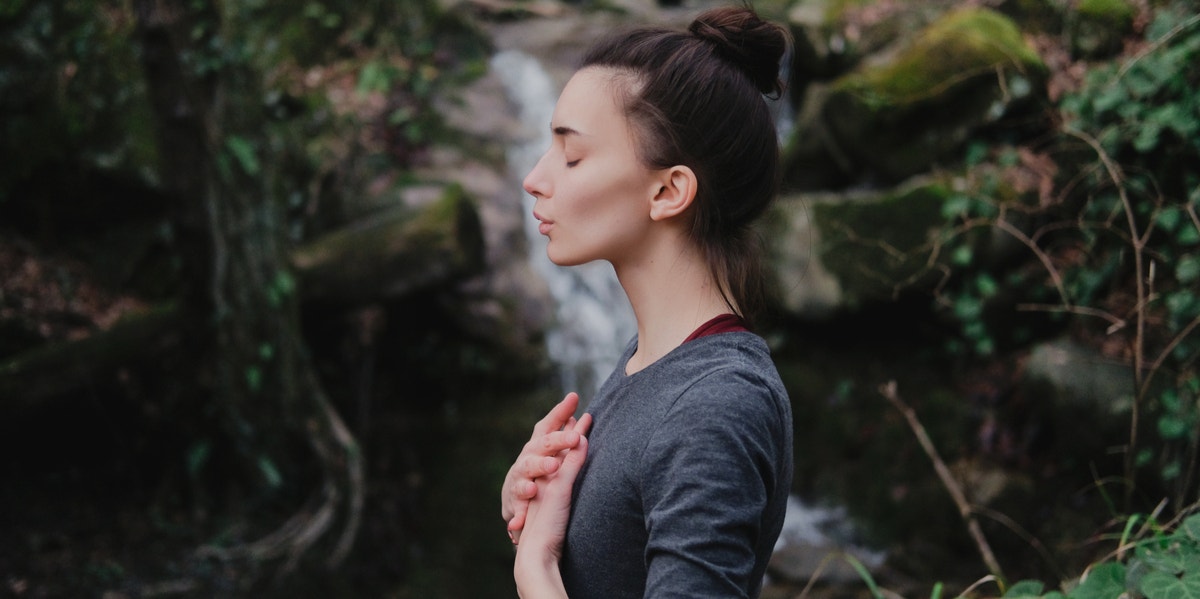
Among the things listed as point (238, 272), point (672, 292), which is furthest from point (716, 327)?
point (238, 272)

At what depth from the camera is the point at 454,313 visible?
19.8ft

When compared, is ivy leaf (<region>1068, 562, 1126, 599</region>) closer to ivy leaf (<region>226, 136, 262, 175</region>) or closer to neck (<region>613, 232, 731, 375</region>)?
neck (<region>613, 232, 731, 375</region>)

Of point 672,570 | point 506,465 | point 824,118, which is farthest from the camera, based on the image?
point 824,118

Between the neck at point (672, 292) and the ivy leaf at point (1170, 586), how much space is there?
100 centimetres

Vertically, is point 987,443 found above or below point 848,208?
below

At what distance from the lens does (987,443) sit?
495cm

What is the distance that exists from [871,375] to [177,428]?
4.11 meters

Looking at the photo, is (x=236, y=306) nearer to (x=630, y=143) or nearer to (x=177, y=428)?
(x=177, y=428)

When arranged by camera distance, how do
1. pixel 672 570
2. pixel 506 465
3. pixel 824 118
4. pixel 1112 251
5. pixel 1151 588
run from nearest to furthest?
pixel 672 570 → pixel 1151 588 → pixel 1112 251 → pixel 506 465 → pixel 824 118

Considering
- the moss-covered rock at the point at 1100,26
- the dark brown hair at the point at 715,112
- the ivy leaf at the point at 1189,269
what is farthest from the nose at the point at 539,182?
the moss-covered rock at the point at 1100,26

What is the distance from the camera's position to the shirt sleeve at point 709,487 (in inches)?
41.0

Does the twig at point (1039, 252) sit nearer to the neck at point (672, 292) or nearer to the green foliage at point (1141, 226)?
the green foliage at point (1141, 226)

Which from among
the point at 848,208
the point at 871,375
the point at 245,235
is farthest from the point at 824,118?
the point at 245,235

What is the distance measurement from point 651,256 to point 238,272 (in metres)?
3.60
